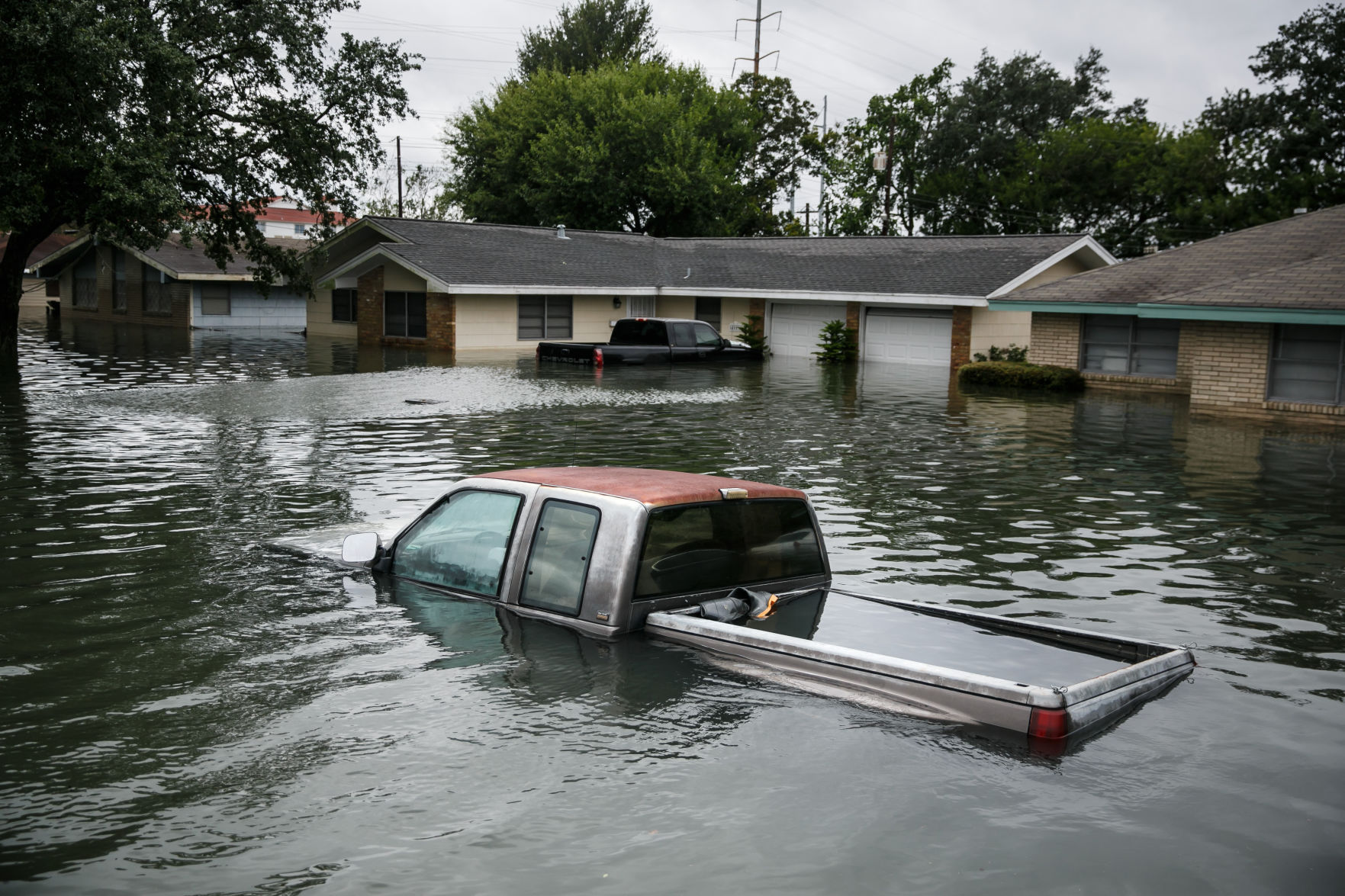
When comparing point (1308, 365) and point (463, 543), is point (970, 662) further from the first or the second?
point (1308, 365)

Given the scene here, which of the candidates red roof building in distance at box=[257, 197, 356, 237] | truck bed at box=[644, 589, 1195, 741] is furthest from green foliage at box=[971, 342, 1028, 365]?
red roof building in distance at box=[257, 197, 356, 237]

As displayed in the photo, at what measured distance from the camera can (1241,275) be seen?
28703 mm

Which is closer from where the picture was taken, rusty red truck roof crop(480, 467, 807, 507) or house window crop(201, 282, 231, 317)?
rusty red truck roof crop(480, 467, 807, 507)

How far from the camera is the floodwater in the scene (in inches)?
201

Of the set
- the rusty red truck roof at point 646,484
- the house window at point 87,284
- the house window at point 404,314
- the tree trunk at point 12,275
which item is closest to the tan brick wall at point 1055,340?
the house window at point 404,314

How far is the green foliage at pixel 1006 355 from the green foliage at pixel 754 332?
8.61 m

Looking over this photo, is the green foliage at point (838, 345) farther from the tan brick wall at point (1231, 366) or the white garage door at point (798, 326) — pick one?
the tan brick wall at point (1231, 366)

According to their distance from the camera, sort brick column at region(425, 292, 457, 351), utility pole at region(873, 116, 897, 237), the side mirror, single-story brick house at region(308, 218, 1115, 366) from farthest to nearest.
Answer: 1. utility pole at region(873, 116, 897, 237)
2. brick column at region(425, 292, 457, 351)
3. single-story brick house at region(308, 218, 1115, 366)
4. the side mirror

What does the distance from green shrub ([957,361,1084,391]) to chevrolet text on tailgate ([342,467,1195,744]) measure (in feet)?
79.7

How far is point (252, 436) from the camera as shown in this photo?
18688 mm

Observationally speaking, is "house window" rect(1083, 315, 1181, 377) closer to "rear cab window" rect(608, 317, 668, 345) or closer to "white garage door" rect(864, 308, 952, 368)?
"white garage door" rect(864, 308, 952, 368)

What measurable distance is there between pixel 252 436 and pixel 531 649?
1260 cm

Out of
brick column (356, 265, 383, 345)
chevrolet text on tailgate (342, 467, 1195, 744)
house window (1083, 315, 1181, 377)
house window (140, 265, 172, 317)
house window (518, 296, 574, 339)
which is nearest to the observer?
chevrolet text on tailgate (342, 467, 1195, 744)

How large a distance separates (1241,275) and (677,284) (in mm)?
20228
